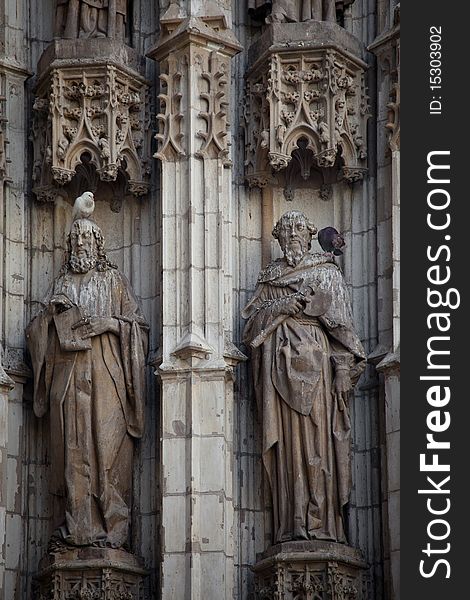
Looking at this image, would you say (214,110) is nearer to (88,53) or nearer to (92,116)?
(92,116)

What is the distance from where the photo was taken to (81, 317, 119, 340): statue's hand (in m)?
18.1

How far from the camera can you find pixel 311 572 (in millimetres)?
17516

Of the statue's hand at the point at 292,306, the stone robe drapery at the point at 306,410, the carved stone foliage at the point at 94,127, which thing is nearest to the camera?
the stone robe drapery at the point at 306,410

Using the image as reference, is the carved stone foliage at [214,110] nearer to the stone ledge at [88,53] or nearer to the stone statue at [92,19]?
the stone ledge at [88,53]

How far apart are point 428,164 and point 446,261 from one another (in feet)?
2.54

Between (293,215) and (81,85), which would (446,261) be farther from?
(81,85)


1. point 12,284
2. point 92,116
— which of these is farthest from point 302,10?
point 12,284

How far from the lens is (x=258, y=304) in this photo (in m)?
18.3

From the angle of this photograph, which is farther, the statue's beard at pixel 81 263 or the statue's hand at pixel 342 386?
the statue's beard at pixel 81 263

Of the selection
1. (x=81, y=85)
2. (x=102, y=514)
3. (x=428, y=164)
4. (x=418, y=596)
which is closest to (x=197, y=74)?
(x=81, y=85)

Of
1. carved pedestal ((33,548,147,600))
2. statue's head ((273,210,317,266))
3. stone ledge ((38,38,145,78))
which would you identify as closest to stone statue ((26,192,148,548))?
carved pedestal ((33,548,147,600))

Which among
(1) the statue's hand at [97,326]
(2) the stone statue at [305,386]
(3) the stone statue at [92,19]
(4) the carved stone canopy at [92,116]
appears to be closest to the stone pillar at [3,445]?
(1) the statue's hand at [97,326]

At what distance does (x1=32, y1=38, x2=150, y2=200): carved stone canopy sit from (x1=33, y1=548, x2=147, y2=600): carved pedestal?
2.96 meters

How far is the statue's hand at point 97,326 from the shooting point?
59.4 ft
